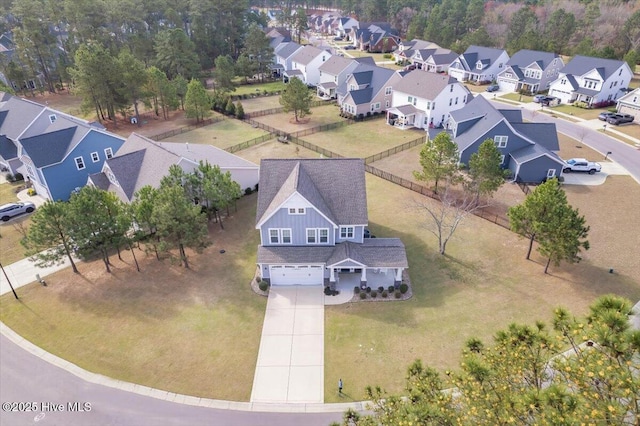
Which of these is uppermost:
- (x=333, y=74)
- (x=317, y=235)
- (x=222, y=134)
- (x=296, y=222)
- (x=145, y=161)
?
(x=333, y=74)

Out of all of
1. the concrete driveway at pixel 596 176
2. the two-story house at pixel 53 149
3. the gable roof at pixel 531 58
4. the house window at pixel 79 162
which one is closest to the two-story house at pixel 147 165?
the two-story house at pixel 53 149

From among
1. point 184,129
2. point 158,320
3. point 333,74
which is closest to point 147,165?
point 158,320

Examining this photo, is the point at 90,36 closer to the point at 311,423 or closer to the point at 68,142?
the point at 68,142

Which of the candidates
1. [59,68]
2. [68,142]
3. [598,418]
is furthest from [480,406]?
[59,68]

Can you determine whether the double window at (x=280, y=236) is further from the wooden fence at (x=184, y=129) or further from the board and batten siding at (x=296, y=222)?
the wooden fence at (x=184, y=129)

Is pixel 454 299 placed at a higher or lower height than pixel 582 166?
lower

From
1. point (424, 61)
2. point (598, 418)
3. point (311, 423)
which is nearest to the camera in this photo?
point (598, 418)

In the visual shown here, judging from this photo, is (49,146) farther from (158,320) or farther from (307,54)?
(307,54)

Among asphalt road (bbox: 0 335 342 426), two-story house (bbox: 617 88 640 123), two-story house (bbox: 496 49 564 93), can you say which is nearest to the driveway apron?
asphalt road (bbox: 0 335 342 426)
